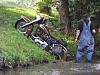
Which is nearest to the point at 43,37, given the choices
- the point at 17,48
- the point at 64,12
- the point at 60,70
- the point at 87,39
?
the point at 87,39

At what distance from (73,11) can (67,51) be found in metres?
4.26

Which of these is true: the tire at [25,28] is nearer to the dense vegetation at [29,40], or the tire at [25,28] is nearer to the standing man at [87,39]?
the dense vegetation at [29,40]

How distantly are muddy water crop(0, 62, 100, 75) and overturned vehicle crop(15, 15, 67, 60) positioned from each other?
128cm

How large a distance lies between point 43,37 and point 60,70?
3601mm

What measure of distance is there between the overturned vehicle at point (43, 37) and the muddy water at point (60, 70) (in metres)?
1.28

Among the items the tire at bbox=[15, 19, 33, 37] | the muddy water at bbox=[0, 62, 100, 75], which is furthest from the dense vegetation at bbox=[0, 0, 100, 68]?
the muddy water at bbox=[0, 62, 100, 75]

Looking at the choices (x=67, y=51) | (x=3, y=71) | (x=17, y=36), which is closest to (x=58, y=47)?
(x=67, y=51)

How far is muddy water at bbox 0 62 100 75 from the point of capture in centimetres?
1166

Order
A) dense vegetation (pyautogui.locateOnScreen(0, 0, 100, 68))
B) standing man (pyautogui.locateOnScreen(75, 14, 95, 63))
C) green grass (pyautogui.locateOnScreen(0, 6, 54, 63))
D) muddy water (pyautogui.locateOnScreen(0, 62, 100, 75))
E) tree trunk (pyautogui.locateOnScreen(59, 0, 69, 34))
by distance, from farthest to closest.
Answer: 1. tree trunk (pyautogui.locateOnScreen(59, 0, 69, 34))
2. standing man (pyautogui.locateOnScreen(75, 14, 95, 63))
3. dense vegetation (pyautogui.locateOnScreen(0, 0, 100, 68))
4. green grass (pyautogui.locateOnScreen(0, 6, 54, 63))
5. muddy water (pyautogui.locateOnScreen(0, 62, 100, 75))

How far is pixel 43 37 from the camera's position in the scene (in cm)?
1572

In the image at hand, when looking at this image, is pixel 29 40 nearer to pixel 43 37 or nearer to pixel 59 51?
pixel 43 37

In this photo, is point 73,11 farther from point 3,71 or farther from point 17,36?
point 3,71

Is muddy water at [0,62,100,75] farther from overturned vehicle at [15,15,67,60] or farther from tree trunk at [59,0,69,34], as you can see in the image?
tree trunk at [59,0,69,34]

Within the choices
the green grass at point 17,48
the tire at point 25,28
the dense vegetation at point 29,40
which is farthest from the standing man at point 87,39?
the tire at point 25,28
